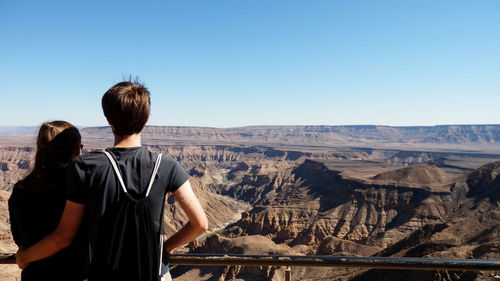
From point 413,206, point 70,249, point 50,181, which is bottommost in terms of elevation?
point 413,206

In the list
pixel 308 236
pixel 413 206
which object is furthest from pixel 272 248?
pixel 413 206

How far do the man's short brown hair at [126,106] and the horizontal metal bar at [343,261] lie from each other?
1190mm

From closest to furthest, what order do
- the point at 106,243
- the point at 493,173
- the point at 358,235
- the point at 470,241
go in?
the point at 106,243, the point at 470,241, the point at 358,235, the point at 493,173

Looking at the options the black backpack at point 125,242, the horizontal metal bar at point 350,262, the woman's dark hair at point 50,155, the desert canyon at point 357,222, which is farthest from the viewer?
the desert canyon at point 357,222

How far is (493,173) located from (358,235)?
88.2 feet

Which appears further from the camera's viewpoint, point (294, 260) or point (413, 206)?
point (413, 206)

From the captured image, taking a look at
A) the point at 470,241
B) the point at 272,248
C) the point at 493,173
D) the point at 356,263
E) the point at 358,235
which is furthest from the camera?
the point at 493,173

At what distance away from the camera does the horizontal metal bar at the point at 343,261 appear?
3000mm

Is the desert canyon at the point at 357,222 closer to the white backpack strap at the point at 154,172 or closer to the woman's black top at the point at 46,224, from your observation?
the woman's black top at the point at 46,224

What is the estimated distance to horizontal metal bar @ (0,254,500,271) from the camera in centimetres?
300

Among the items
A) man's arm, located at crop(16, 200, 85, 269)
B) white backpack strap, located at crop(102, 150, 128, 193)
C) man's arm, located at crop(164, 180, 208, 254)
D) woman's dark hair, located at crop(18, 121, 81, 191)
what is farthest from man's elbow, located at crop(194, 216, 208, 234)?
woman's dark hair, located at crop(18, 121, 81, 191)

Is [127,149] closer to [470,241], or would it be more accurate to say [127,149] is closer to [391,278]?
[391,278]

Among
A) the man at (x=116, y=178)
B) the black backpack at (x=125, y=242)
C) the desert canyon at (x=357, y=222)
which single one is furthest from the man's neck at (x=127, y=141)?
the desert canyon at (x=357, y=222)

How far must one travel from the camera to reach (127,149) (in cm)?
230
